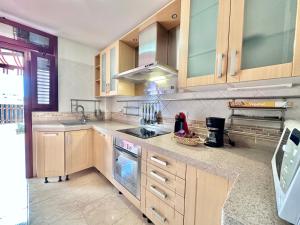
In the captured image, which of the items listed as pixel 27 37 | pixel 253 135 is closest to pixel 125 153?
pixel 253 135

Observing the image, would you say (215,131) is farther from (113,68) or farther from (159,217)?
(113,68)

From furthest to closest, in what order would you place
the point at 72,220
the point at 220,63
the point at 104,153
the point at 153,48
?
the point at 104,153, the point at 153,48, the point at 72,220, the point at 220,63

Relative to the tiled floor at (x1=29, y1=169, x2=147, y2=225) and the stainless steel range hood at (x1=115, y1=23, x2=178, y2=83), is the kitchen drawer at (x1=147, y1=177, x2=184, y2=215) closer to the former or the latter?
the tiled floor at (x1=29, y1=169, x2=147, y2=225)

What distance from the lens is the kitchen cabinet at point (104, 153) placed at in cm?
179

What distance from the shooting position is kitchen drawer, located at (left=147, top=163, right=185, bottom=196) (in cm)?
97

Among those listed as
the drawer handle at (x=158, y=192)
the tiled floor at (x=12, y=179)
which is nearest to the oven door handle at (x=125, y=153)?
the drawer handle at (x=158, y=192)

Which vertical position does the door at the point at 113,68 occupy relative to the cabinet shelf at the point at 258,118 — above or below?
above

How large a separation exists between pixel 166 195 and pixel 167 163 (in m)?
0.26

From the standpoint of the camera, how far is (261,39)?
0.85 m

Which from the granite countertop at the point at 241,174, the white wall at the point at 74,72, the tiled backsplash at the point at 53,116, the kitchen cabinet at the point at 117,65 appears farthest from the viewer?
the white wall at the point at 74,72

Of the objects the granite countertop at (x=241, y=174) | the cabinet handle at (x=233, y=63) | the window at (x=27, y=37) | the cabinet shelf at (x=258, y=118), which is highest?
the window at (x=27, y=37)

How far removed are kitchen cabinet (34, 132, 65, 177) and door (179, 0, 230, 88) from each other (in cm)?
190

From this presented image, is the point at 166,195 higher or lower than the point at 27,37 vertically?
lower

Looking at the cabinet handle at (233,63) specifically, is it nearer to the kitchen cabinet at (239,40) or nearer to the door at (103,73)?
the kitchen cabinet at (239,40)
